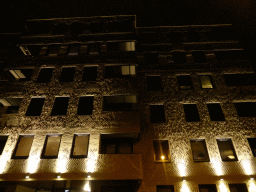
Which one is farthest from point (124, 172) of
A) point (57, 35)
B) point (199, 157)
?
point (57, 35)

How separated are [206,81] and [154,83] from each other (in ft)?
16.7

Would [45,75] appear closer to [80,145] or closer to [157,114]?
[80,145]

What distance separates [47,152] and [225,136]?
45.4ft

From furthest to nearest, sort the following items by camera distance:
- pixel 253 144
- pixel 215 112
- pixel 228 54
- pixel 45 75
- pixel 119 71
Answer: pixel 228 54
pixel 119 71
pixel 45 75
pixel 215 112
pixel 253 144

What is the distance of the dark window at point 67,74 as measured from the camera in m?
17.3

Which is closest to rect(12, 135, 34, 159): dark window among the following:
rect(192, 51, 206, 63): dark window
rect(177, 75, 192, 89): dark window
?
rect(177, 75, 192, 89): dark window

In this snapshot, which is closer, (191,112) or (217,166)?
(217,166)

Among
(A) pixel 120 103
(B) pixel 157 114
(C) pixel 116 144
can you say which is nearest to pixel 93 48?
(A) pixel 120 103

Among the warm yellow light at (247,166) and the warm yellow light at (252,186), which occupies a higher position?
the warm yellow light at (247,166)

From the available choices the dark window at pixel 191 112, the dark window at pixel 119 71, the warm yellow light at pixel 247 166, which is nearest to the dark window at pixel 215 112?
the dark window at pixel 191 112

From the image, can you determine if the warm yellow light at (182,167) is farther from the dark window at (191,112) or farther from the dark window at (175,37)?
the dark window at (175,37)

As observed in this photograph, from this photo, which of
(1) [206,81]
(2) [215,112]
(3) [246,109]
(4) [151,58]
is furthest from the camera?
(4) [151,58]

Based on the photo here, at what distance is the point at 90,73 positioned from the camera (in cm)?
1759

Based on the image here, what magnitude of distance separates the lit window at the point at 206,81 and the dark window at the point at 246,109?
287cm
